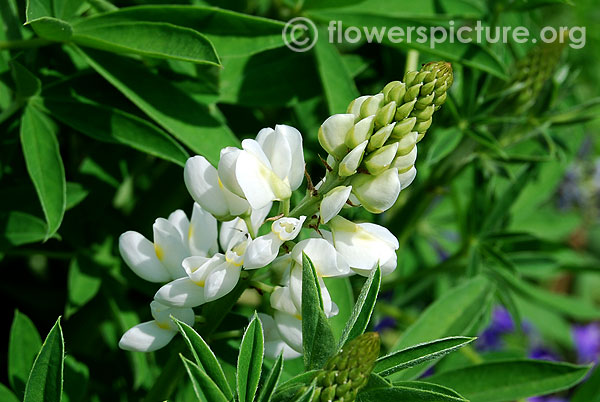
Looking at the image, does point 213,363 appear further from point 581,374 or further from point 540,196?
point 540,196

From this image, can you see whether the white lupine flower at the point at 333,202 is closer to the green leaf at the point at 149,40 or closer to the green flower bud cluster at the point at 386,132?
the green flower bud cluster at the point at 386,132

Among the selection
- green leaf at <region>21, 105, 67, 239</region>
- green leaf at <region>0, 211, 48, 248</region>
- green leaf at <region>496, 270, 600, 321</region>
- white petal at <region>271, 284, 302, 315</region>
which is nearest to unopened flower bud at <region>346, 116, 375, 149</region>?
white petal at <region>271, 284, 302, 315</region>

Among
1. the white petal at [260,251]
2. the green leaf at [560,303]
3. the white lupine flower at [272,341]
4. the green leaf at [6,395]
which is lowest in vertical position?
the green leaf at [560,303]

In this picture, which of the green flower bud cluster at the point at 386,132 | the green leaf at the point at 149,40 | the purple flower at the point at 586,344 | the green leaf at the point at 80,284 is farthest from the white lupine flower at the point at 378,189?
the purple flower at the point at 586,344

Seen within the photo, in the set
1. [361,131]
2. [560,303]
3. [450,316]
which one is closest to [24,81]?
[361,131]

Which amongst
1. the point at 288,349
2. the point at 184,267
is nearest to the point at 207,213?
the point at 184,267
